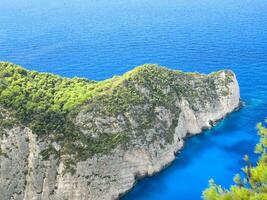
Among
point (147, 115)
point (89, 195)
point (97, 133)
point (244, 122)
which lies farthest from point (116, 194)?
point (244, 122)

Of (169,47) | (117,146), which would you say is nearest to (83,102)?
(117,146)

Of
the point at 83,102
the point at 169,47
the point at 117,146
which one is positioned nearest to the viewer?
the point at 117,146

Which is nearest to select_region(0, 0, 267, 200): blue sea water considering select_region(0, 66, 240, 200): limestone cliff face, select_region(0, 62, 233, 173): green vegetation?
select_region(0, 66, 240, 200): limestone cliff face

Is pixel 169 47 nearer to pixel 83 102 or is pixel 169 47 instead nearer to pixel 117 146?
pixel 83 102

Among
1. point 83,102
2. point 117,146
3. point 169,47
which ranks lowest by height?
point 117,146

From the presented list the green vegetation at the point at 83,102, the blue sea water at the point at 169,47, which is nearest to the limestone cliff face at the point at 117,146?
the green vegetation at the point at 83,102
